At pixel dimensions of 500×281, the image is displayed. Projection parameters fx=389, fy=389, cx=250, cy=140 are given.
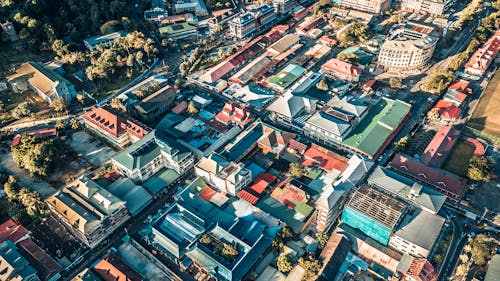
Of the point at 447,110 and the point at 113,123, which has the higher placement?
the point at 447,110

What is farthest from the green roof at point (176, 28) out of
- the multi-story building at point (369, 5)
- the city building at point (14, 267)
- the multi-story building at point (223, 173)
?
the city building at point (14, 267)

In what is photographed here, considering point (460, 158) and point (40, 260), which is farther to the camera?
point (460, 158)

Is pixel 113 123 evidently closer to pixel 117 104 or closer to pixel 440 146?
pixel 117 104

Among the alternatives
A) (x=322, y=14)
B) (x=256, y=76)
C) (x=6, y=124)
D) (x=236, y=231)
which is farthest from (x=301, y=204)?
(x=322, y=14)

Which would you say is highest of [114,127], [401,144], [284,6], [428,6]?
[428,6]

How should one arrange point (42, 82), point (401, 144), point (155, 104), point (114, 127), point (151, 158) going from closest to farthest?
point (151, 158), point (401, 144), point (114, 127), point (155, 104), point (42, 82)

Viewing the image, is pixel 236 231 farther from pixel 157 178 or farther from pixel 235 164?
pixel 157 178

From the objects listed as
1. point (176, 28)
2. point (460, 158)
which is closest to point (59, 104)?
point (176, 28)
